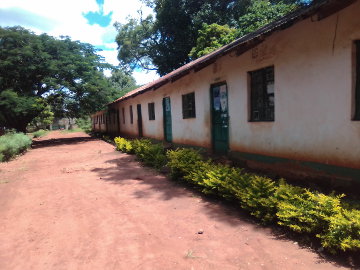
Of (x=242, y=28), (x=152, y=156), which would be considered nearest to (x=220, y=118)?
(x=152, y=156)

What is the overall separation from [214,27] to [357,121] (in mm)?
17247

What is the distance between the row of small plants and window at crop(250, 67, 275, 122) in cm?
195

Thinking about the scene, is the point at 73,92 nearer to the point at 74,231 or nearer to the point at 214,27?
the point at 214,27

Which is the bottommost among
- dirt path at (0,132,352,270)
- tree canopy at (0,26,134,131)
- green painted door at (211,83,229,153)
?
dirt path at (0,132,352,270)

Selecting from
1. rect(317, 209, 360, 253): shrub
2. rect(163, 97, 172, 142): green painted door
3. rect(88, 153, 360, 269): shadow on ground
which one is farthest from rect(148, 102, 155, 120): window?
rect(317, 209, 360, 253): shrub

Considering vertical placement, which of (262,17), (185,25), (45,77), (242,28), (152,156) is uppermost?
(185,25)

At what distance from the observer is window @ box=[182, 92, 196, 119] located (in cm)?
1009

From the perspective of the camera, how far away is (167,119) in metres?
12.7

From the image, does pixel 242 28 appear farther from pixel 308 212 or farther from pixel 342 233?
pixel 342 233

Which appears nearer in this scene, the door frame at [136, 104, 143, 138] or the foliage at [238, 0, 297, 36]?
the door frame at [136, 104, 143, 138]

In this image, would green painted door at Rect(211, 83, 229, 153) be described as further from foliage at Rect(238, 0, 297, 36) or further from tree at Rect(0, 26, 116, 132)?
tree at Rect(0, 26, 116, 132)

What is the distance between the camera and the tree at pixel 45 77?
1805cm

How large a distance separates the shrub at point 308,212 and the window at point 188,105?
6.46 m

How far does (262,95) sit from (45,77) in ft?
58.0
